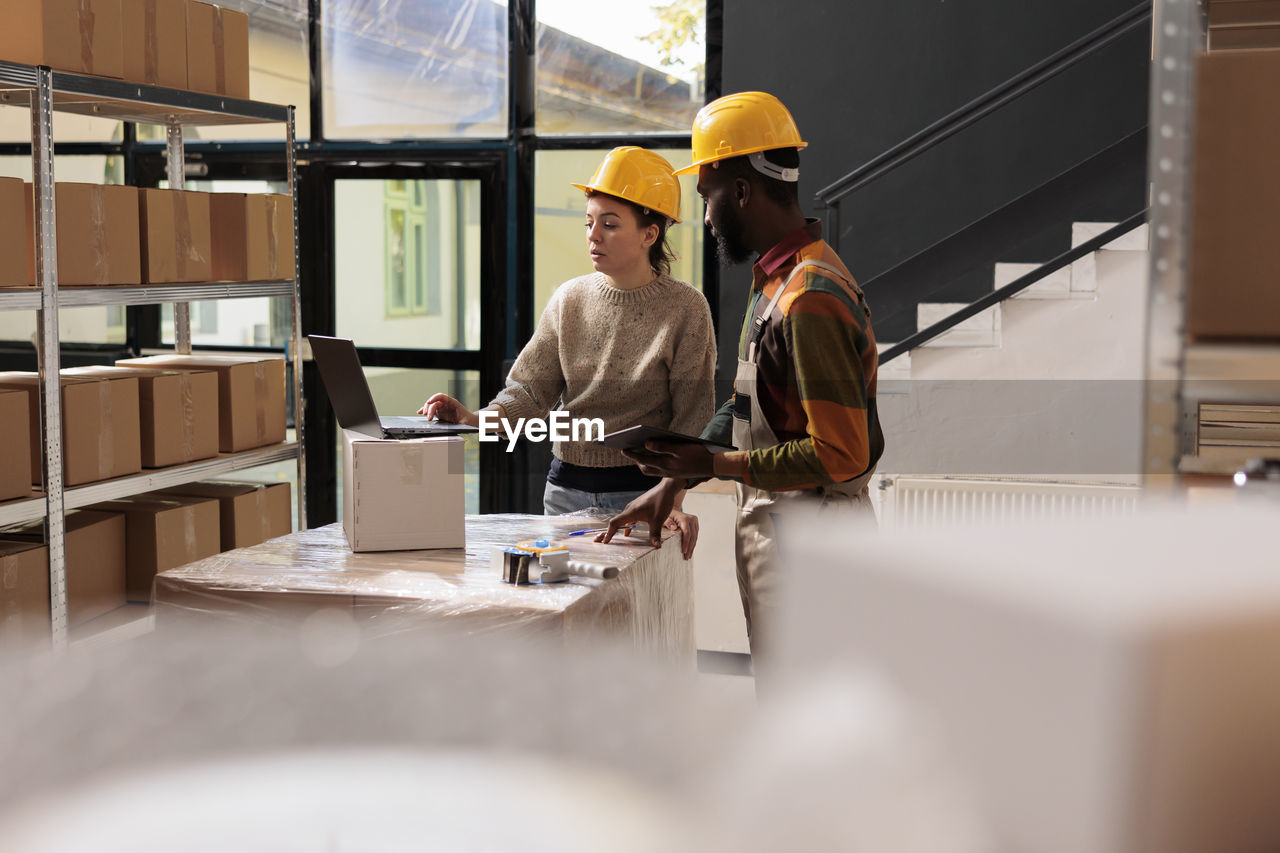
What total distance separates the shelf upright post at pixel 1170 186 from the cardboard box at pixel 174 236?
2980 mm

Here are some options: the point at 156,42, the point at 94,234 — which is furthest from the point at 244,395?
the point at 156,42

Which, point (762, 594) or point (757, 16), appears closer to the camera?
point (762, 594)

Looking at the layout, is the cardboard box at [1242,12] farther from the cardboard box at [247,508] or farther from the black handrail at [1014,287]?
the cardboard box at [247,508]

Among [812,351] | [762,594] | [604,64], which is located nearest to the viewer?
[812,351]

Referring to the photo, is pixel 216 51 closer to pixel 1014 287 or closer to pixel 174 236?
pixel 174 236

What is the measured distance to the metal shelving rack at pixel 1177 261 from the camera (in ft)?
4.66

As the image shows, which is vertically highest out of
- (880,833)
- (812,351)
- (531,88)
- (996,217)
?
(531,88)

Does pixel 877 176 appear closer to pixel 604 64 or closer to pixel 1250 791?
pixel 604 64

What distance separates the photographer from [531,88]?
15.7 ft

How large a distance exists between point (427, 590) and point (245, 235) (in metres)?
2.31

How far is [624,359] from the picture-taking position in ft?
9.37

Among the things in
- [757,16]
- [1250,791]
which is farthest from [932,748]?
[757,16]

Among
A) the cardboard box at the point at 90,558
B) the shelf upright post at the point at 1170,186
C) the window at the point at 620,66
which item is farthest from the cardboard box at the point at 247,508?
the shelf upright post at the point at 1170,186

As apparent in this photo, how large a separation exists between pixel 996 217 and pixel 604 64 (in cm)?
173
